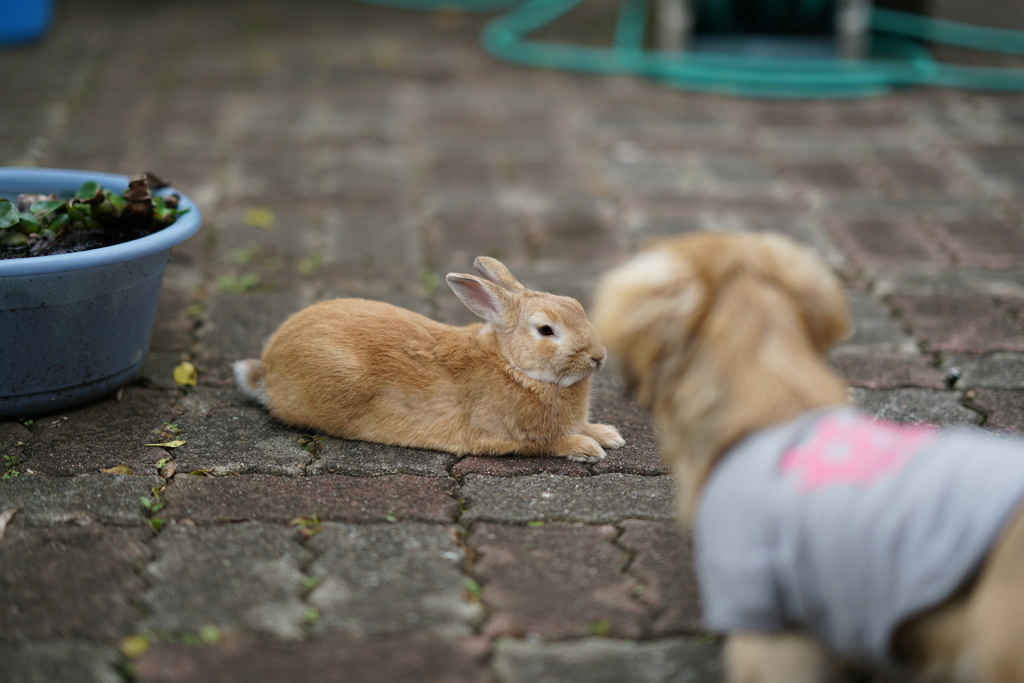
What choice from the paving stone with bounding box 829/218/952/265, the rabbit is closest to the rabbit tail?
the rabbit

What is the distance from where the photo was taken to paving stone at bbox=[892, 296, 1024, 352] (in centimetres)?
411

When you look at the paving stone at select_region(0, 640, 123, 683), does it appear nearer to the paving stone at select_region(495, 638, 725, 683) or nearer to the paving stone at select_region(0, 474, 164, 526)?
the paving stone at select_region(0, 474, 164, 526)

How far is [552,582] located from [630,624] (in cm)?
26

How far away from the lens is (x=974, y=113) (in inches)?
282

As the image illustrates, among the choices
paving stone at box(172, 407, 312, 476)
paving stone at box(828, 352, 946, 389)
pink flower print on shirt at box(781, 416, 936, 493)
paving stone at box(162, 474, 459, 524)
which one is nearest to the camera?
pink flower print on shirt at box(781, 416, 936, 493)

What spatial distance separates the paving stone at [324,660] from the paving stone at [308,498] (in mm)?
544

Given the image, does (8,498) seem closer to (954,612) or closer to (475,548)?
(475,548)

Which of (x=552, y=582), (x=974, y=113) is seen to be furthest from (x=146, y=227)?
(x=974, y=113)

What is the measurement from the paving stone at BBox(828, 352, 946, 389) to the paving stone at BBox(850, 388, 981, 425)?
6 cm

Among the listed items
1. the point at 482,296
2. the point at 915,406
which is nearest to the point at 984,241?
the point at 915,406

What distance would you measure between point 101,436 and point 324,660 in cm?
142

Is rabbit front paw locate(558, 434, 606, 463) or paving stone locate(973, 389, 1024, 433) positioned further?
paving stone locate(973, 389, 1024, 433)

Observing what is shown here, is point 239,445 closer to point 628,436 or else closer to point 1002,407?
point 628,436

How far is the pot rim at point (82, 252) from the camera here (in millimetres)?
3006
